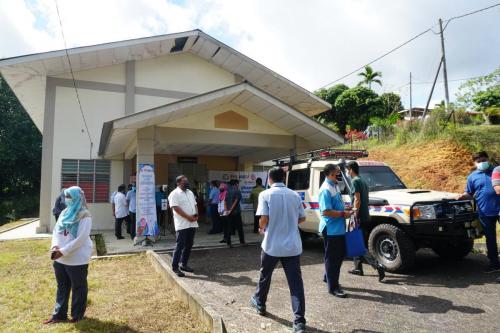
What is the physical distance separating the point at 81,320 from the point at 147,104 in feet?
38.9

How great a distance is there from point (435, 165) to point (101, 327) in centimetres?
1293

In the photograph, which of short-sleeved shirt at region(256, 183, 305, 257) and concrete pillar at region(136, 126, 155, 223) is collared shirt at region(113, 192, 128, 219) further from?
short-sleeved shirt at region(256, 183, 305, 257)

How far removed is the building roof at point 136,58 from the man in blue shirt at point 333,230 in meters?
11.2

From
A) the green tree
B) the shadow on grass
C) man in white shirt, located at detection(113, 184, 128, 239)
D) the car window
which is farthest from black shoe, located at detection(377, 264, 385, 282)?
the green tree

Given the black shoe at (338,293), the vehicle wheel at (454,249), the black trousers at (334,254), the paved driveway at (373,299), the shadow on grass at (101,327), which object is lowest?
the shadow on grass at (101,327)

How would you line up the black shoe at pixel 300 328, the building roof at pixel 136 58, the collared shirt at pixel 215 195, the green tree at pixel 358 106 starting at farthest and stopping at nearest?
1. the green tree at pixel 358 106
2. the building roof at pixel 136 58
3. the collared shirt at pixel 215 195
4. the black shoe at pixel 300 328

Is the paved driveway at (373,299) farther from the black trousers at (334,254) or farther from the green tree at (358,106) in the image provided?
the green tree at (358,106)

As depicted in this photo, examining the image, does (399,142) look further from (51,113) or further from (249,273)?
(51,113)

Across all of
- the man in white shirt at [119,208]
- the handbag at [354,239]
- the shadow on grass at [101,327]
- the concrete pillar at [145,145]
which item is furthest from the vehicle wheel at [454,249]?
the man in white shirt at [119,208]

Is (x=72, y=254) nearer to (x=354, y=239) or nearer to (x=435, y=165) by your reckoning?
(x=354, y=239)

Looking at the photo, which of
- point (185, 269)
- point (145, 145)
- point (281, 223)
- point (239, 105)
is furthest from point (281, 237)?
point (239, 105)

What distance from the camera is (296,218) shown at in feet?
13.8

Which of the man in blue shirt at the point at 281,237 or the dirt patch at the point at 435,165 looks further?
the dirt patch at the point at 435,165

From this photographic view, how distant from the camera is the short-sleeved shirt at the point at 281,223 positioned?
409cm
